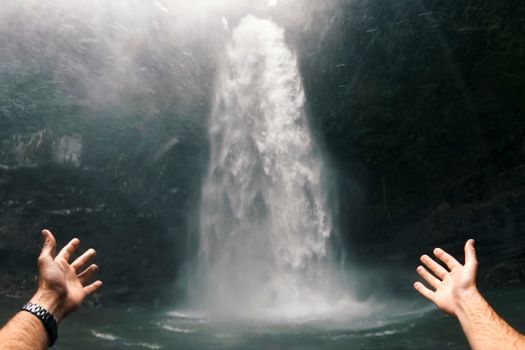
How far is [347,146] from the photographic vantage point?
715 inches

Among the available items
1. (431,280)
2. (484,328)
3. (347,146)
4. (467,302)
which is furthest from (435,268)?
(347,146)

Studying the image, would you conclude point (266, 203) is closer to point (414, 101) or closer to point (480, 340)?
point (414, 101)

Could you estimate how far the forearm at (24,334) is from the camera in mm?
1683

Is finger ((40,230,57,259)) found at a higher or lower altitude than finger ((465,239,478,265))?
lower

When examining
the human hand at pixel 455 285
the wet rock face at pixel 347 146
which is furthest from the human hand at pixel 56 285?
the wet rock face at pixel 347 146

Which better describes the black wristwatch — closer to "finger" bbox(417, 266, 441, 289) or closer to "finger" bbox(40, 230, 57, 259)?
"finger" bbox(40, 230, 57, 259)

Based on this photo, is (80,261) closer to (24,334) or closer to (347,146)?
(24,334)

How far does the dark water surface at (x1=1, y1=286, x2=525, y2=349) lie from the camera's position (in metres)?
9.84

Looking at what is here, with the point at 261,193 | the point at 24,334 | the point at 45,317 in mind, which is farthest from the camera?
the point at 261,193

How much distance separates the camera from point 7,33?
15.4 m

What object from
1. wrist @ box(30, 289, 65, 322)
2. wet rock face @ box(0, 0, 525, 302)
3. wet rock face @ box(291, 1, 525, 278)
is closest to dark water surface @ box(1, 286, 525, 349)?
wet rock face @ box(0, 0, 525, 302)

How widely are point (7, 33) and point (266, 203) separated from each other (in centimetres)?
1077

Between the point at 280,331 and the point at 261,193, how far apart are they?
23.5 feet

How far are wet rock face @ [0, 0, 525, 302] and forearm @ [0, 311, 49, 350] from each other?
52.7ft
